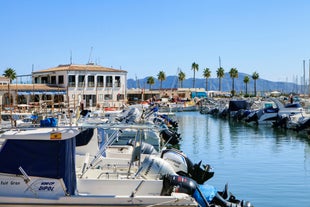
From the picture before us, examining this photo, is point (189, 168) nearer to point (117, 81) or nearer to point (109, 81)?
point (109, 81)

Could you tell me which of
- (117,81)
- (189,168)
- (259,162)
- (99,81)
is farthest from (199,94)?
(189,168)

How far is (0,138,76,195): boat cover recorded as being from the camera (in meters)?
12.9

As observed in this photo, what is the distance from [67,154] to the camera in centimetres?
1304

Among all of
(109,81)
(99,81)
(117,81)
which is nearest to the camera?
(99,81)

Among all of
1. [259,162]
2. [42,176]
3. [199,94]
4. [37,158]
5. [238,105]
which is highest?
[199,94]

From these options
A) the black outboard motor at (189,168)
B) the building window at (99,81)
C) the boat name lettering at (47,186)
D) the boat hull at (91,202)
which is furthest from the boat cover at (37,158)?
the building window at (99,81)

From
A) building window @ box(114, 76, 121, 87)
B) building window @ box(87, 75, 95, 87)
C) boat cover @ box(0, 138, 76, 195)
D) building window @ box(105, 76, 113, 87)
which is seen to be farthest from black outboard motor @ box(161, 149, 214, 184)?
building window @ box(114, 76, 121, 87)

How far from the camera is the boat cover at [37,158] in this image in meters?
12.9

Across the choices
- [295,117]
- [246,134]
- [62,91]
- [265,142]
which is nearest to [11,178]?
[265,142]

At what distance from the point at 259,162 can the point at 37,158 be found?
19772 millimetres

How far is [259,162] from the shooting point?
3031cm

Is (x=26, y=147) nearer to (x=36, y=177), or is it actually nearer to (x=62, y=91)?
(x=36, y=177)

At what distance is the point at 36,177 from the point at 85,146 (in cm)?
548

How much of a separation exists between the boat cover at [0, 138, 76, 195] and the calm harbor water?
9119 mm
